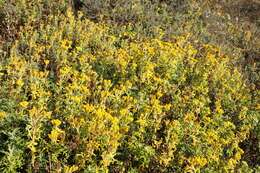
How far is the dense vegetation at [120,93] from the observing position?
17.9 feet

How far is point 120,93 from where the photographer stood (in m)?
6.58

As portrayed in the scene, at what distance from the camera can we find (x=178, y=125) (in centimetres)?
632

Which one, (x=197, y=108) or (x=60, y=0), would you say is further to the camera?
(x=60, y=0)

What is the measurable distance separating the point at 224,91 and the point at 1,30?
4583mm

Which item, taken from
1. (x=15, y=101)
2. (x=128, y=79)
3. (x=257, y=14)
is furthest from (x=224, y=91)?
(x=257, y=14)

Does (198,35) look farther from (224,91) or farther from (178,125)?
(178,125)

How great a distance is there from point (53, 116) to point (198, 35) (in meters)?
6.20

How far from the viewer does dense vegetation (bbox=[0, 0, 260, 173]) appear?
17.9 ft

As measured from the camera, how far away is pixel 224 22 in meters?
13.3

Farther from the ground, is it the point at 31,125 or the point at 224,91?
the point at 31,125

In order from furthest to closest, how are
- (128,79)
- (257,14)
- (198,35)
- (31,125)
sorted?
(257,14) → (198,35) → (128,79) → (31,125)

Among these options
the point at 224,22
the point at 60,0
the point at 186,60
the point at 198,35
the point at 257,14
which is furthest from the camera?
the point at 257,14

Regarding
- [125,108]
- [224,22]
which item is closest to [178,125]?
[125,108]

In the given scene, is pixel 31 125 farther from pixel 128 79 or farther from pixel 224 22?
pixel 224 22
